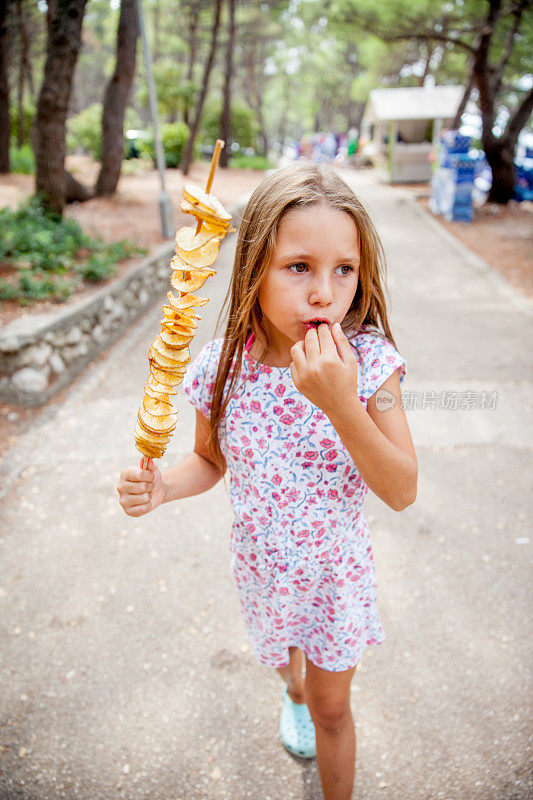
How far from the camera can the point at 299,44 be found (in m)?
36.4

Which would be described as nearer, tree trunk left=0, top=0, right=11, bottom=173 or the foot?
the foot

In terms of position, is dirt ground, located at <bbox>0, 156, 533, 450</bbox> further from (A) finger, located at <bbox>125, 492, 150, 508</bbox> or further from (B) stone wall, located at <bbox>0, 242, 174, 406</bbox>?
(A) finger, located at <bbox>125, 492, 150, 508</bbox>

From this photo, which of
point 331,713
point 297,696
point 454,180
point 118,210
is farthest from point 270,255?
point 454,180

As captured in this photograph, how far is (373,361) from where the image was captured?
1343 millimetres

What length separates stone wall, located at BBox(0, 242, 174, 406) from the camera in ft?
15.0

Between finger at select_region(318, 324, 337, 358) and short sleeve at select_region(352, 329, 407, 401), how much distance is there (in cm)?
23

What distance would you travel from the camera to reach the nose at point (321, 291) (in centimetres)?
115

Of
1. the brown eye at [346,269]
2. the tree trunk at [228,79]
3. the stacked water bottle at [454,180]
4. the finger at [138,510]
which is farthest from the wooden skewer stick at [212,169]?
the tree trunk at [228,79]

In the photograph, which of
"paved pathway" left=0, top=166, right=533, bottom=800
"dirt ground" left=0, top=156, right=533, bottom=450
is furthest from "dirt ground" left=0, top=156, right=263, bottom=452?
"paved pathway" left=0, top=166, right=533, bottom=800

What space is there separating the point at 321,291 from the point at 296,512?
2.06 feet

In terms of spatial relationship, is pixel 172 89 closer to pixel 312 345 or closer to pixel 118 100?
pixel 118 100

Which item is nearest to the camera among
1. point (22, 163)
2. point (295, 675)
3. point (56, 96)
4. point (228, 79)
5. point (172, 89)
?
point (295, 675)

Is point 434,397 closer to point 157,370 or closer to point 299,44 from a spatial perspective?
point 157,370

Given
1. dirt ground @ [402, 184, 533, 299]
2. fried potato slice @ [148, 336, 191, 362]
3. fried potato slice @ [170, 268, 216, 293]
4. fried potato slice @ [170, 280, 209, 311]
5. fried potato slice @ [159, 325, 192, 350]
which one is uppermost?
fried potato slice @ [170, 268, 216, 293]
